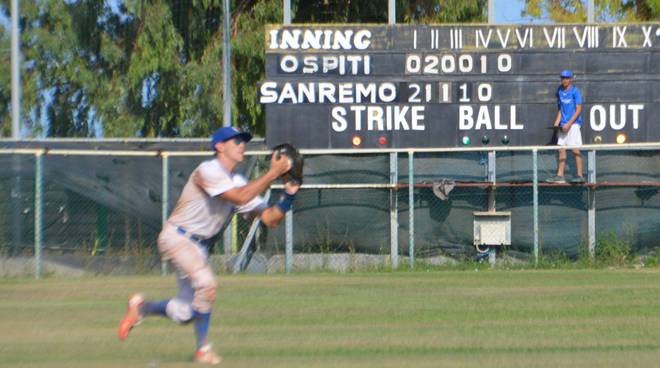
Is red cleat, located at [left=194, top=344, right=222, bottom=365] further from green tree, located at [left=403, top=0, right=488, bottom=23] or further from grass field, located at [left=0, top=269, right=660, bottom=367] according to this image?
Answer: green tree, located at [left=403, top=0, right=488, bottom=23]

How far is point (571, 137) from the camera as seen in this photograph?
21562 millimetres

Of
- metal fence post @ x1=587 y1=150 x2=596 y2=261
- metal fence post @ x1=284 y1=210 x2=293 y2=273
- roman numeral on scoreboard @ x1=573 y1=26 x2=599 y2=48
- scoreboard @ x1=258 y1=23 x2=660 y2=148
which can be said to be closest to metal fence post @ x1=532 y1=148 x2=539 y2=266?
scoreboard @ x1=258 y1=23 x2=660 y2=148

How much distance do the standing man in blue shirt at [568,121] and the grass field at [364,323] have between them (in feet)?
10.1

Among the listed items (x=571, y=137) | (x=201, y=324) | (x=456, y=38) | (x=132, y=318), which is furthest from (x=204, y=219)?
(x=571, y=137)

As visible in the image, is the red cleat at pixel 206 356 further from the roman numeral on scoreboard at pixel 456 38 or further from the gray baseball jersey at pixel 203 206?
the roman numeral on scoreboard at pixel 456 38

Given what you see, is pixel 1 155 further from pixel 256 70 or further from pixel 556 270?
pixel 256 70

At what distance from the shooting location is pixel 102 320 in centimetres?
1316

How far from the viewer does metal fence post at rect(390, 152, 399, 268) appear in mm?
21453

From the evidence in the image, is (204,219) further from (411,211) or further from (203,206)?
(411,211)

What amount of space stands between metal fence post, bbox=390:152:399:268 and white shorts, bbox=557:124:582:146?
2.79 meters

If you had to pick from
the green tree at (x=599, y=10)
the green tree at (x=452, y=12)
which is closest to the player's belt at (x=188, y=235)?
the green tree at (x=452, y=12)

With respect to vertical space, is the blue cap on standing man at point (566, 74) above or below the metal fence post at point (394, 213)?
above

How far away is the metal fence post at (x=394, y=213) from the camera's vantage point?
21.5 m

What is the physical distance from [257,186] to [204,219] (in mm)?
599
